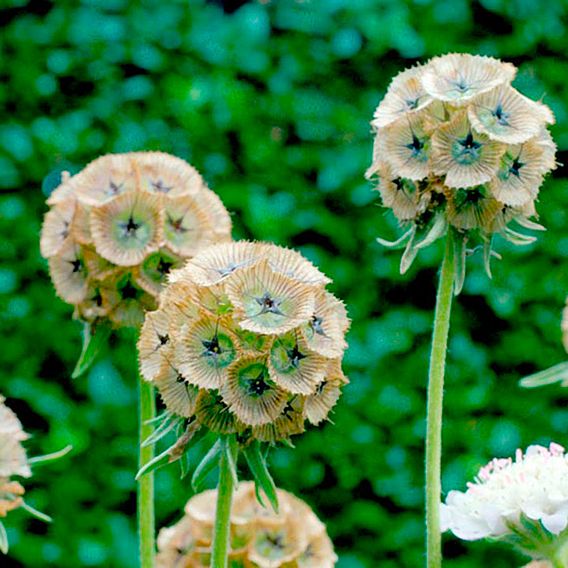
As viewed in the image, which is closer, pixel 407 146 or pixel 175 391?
pixel 175 391

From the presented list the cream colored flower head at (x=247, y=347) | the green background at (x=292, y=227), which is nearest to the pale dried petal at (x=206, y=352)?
the cream colored flower head at (x=247, y=347)

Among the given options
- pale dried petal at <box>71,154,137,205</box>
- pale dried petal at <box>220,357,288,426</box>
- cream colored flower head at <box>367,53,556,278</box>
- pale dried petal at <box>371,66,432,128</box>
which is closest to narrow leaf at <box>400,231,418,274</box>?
cream colored flower head at <box>367,53,556,278</box>

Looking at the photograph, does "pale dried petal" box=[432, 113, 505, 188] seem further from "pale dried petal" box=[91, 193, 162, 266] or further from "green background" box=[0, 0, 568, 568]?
"green background" box=[0, 0, 568, 568]

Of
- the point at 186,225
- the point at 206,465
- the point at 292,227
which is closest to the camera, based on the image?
the point at 206,465

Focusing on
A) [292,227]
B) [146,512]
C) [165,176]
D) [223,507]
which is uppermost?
[292,227]

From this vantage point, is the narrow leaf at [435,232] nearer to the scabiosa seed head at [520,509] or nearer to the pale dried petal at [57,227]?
the scabiosa seed head at [520,509]

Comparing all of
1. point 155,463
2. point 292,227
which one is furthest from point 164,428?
point 292,227

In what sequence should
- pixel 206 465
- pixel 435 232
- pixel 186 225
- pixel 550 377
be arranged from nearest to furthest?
pixel 550 377, pixel 206 465, pixel 435 232, pixel 186 225

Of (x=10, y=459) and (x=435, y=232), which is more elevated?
(x=435, y=232)

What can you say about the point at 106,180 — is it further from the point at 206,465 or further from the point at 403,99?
the point at 206,465
